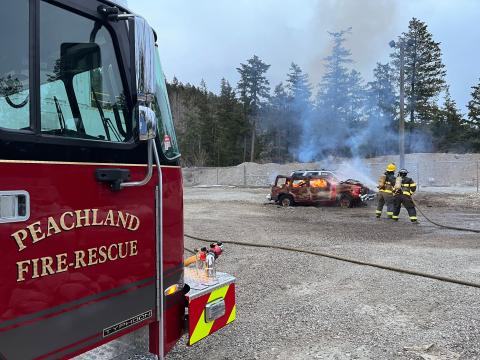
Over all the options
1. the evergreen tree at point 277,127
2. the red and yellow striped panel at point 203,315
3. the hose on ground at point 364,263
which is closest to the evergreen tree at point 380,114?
the evergreen tree at point 277,127

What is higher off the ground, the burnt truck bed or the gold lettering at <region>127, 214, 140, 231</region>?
the gold lettering at <region>127, 214, 140, 231</region>

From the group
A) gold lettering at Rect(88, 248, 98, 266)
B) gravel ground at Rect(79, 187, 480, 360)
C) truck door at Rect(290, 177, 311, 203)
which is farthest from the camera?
truck door at Rect(290, 177, 311, 203)

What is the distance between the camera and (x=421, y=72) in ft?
120

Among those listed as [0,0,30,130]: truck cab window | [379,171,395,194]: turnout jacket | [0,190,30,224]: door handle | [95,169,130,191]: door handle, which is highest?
[0,0,30,130]: truck cab window

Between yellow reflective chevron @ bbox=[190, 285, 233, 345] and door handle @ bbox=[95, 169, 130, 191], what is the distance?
1.06 metres

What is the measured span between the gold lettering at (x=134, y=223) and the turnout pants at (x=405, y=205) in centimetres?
1070

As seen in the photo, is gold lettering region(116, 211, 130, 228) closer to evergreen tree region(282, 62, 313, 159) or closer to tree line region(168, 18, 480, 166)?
tree line region(168, 18, 480, 166)

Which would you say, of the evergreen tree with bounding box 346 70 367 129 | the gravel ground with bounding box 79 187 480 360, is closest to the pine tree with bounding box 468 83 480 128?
the evergreen tree with bounding box 346 70 367 129

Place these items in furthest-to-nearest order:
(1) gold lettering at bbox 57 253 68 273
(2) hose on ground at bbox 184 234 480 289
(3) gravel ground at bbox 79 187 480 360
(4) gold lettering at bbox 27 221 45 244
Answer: (2) hose on ground at bbox 184 234 480 289 < (3) gravel ground at bbox 79 187 480 360 < (1) gold lettering at bbox 57 253 68 273 < (4) gold lettering at bbox 27 221 45 244

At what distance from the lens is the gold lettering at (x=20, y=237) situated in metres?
1.83

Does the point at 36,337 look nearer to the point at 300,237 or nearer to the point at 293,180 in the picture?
the point at 300,237

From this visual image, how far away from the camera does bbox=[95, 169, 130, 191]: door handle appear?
2205 mm

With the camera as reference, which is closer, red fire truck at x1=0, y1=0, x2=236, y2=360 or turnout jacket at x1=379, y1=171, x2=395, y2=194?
red fire truck at x1=0, y1=0, x2=236, y2=360

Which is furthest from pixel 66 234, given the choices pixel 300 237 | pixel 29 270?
pixel 300 237
